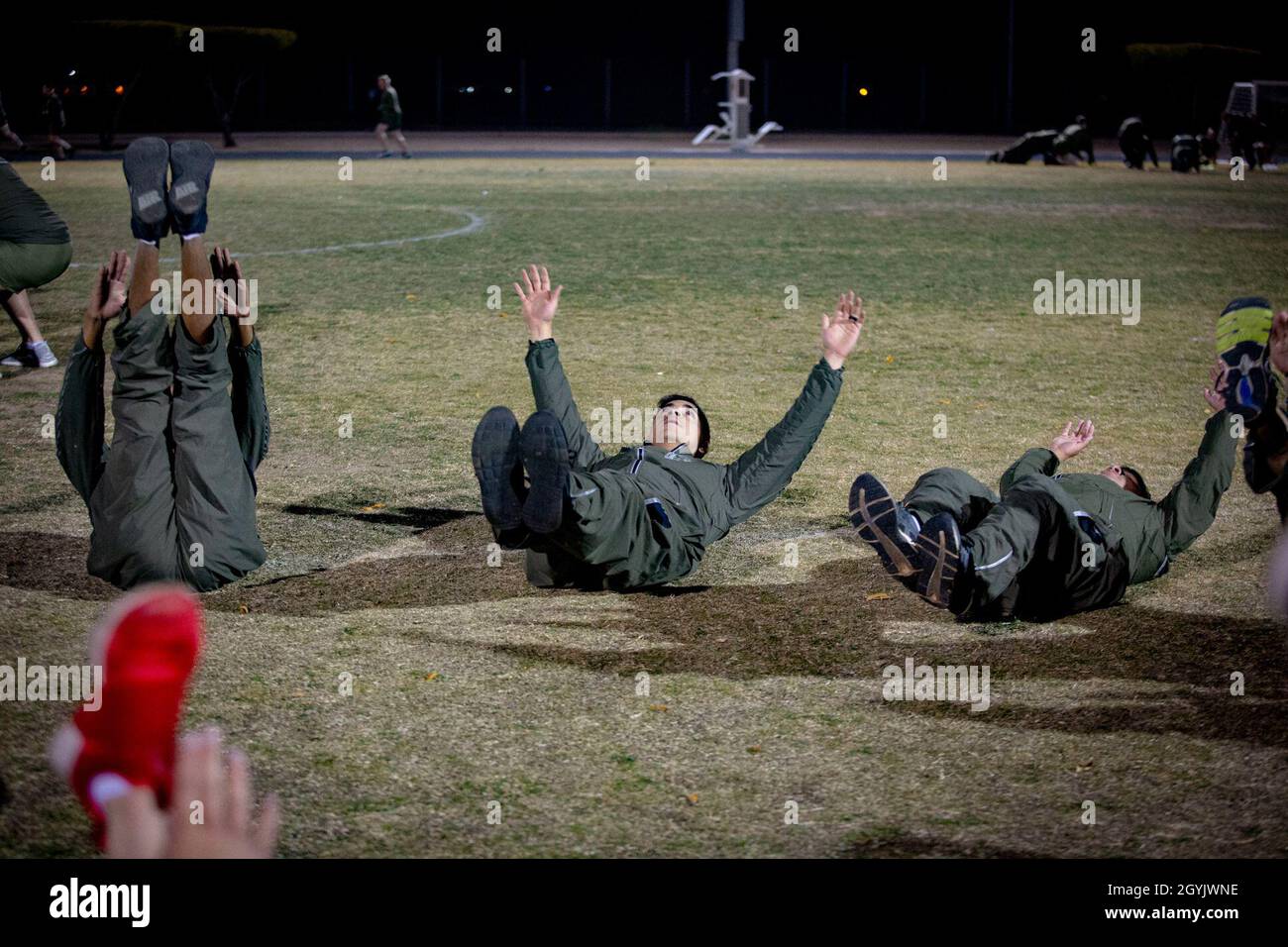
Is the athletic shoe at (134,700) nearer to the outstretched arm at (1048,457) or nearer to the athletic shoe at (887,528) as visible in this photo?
the athletic shoe at (887,528)

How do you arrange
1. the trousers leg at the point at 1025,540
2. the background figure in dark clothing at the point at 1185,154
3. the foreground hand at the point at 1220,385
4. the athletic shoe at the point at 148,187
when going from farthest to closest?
the background figure in dark clothing at the point at 1185,154
the athletic shoe at the point at 148,187
the foreground hand at the point at 1220,385
the trousers leg at the point at 1025,540

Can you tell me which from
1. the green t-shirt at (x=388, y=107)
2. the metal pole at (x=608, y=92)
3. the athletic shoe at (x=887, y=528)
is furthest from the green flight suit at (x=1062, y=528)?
the metal pole at (x=608, y=92)

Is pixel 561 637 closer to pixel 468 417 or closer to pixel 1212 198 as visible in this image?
pixel 468 417

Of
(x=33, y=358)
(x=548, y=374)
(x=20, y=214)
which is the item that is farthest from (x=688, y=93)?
(x=548, y=374)

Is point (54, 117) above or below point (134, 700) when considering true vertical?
above

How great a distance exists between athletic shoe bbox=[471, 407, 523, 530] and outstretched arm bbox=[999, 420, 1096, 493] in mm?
2078

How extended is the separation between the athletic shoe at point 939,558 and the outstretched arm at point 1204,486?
1.26 m

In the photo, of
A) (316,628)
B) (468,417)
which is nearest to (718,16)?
(468,417)

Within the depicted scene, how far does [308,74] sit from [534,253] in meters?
36.5

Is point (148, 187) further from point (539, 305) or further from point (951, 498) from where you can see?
point (951, 498)

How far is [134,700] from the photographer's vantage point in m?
1.83

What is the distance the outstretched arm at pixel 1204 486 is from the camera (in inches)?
220

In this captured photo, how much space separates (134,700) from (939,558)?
140 inches

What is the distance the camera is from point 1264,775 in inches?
167
